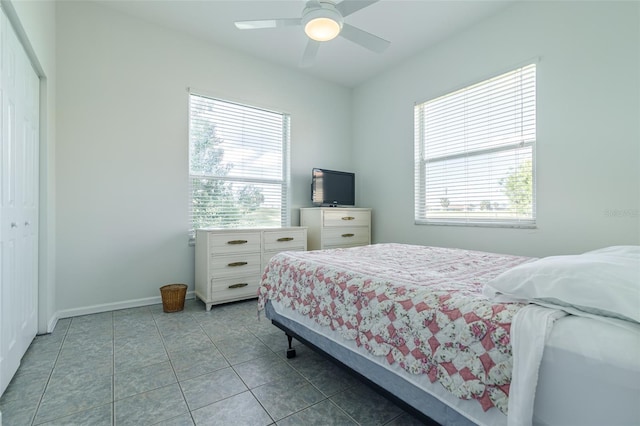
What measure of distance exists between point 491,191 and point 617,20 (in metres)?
1.55

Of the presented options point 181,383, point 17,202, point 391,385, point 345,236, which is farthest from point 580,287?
point 345,236

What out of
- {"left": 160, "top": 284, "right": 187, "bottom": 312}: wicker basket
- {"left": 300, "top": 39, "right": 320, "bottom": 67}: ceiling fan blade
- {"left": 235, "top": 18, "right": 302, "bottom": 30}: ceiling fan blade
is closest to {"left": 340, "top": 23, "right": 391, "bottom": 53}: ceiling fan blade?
{"left": 300, "top": 39, "right": 320, "bottom": 67}: ceiling fan blade

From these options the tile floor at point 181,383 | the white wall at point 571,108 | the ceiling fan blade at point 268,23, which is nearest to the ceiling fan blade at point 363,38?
the ceiling fan blade at point 268,23

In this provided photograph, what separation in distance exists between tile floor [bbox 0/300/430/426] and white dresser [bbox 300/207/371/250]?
1.55 metres

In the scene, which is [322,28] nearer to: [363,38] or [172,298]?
[363,38]

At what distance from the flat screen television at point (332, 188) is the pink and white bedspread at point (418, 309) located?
2054 mm

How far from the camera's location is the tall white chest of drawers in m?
2.98

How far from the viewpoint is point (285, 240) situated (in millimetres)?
3504

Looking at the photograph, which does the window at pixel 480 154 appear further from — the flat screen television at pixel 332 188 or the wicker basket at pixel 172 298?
the wicker basket at pixel 172 298

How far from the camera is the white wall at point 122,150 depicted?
108 inches

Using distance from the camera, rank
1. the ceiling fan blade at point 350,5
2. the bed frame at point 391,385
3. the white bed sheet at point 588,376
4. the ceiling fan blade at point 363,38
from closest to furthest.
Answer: the white bed sheet at point 588,376
the bed frame at point 391,385
the ceiling fan blade at point 350,5
the ceiling fan blade at point 363,38

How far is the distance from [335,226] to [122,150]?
249 centimetres

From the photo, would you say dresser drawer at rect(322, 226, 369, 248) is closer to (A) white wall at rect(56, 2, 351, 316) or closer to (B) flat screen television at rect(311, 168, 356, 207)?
(B) flat screen television at rect(311, 168, 356, 207)

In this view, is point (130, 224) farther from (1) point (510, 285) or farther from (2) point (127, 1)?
(1) point (510, 285)
